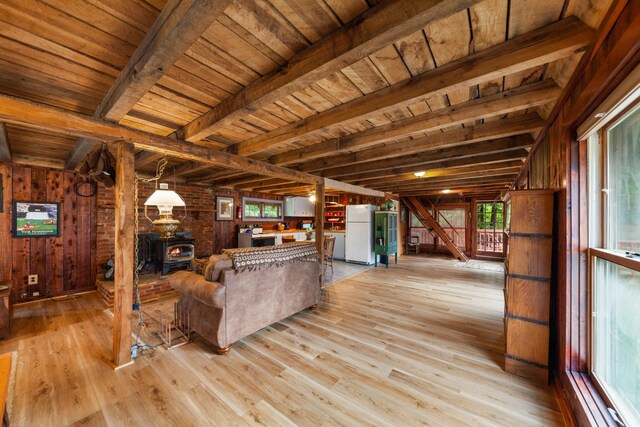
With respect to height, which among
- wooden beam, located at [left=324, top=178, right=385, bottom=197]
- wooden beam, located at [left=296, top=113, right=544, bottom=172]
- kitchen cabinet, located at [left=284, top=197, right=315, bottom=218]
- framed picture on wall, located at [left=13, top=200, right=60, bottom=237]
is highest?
wooden beam, located at [left=296, top=113, right=544, bottom=172]

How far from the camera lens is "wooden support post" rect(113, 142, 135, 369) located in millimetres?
2045

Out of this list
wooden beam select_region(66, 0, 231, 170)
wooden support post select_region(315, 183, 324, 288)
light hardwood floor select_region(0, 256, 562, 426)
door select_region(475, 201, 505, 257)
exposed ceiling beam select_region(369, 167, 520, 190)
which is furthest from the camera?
door select_region(475, 201, 505, 257)

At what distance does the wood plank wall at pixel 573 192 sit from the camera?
101 centimetres

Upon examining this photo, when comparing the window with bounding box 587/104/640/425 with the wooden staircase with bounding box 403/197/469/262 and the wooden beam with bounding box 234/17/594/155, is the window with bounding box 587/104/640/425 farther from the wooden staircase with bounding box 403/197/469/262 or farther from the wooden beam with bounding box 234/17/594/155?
the wooden staircase with bounding box 403/197/469/262

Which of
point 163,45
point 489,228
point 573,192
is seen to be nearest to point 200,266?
point 163,45

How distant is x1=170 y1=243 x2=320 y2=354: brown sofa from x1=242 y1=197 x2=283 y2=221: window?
173 inches

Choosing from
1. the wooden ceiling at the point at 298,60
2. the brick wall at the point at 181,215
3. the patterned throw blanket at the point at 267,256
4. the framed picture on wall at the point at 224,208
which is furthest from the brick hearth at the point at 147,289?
the framed picture on wall at the point at 224,208

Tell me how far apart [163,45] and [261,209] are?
6479mm

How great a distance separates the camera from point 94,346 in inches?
92.4

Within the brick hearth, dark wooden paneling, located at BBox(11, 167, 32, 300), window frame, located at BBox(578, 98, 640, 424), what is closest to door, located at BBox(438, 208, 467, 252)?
A: window frame, located at BBox(578, 98, 640, 424)

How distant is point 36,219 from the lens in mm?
3576

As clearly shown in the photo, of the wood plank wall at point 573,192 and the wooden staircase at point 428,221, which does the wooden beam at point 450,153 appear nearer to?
the wood plank wall at point 573,192

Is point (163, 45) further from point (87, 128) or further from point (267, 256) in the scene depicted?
point (267, 256)

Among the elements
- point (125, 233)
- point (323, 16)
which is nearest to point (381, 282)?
point (125, 233)
